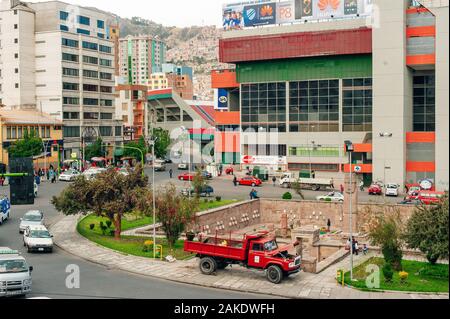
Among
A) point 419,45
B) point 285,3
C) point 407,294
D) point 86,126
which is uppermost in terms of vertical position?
point 285,3

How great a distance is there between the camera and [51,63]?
99.4m

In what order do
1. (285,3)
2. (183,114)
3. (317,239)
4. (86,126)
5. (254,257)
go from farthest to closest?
(183,114), (86,126), (285,3), (317,239), (254,257)

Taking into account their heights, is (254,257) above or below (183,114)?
below

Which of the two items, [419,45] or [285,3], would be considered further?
[285,3]

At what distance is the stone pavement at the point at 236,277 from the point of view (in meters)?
27.9

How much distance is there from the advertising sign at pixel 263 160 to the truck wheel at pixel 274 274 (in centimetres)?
5633

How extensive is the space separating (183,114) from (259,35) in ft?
189

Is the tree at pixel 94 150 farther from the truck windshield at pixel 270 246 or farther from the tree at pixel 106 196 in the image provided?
the truck windshield at pixel 270 246

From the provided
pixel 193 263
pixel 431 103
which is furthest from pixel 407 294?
pixel 431 103

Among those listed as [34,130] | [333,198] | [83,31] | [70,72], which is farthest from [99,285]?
[83,31]

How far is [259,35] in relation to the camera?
88.4m

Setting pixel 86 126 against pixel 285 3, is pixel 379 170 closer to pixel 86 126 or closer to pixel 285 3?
pixel 285 3

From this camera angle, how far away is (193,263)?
33.7m
